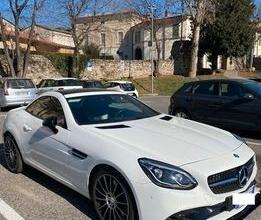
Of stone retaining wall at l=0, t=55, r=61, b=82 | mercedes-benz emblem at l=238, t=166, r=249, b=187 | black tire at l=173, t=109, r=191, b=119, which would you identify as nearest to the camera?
mercedes-benz emblem at l=238, t=166, r=249, b=187

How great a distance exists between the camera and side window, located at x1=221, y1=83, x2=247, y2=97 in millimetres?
11061

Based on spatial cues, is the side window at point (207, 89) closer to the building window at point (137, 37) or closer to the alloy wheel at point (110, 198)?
the alloy wheel at point (110, 198)

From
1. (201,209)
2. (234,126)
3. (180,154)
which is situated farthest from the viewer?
(234,126)

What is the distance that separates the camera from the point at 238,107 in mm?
10945

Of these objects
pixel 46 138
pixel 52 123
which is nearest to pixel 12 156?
pixel 46 138

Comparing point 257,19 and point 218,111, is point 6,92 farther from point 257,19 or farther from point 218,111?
point 257,19

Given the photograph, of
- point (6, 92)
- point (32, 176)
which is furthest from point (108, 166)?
point (6, 92)

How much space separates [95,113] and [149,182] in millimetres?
1845

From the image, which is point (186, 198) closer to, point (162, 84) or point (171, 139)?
point (171, 139)

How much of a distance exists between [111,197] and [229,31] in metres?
45.8

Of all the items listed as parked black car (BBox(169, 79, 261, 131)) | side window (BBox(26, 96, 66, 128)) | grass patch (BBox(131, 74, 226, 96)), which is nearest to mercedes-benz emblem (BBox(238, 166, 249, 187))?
side window (BBox(26, 96, 66, 128))

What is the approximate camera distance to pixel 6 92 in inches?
768

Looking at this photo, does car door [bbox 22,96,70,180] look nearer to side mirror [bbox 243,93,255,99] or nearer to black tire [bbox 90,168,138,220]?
black tire [bbox 90,168,138,220]

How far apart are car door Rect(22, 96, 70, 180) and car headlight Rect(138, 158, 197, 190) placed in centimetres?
143
